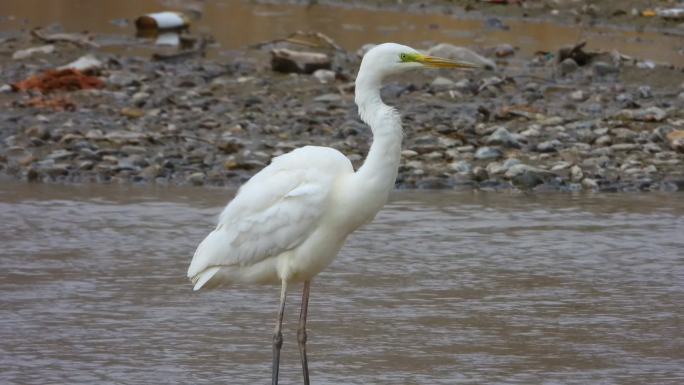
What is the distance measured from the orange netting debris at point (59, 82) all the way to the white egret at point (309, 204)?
9408mm

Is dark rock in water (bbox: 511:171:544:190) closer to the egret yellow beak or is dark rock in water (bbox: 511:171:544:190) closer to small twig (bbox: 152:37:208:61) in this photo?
the egret yellow beak

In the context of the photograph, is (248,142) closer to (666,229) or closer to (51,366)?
(666,229)

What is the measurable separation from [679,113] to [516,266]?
5.89m

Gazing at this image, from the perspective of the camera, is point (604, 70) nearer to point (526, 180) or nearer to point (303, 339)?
point (526, 180)

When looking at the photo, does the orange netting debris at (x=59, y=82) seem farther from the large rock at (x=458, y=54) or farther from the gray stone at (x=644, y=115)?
the gray stone at (x=644, y=115)

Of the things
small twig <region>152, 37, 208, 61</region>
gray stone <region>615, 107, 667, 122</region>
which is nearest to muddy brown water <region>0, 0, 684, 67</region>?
small twig <region>152, 37, 208, 61</region>

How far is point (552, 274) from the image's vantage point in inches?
365

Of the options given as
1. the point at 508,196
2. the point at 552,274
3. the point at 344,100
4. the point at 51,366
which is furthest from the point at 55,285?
the point at 344,100

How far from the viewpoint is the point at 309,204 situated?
254 inches

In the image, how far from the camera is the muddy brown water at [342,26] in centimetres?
2288

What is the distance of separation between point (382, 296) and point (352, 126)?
211 inches

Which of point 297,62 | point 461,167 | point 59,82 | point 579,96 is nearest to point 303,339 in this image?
point 461,167

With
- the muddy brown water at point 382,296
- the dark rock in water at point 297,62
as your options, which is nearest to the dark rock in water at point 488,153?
the muddy brown water at point 382,296

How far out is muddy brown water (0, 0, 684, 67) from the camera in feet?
75.0
